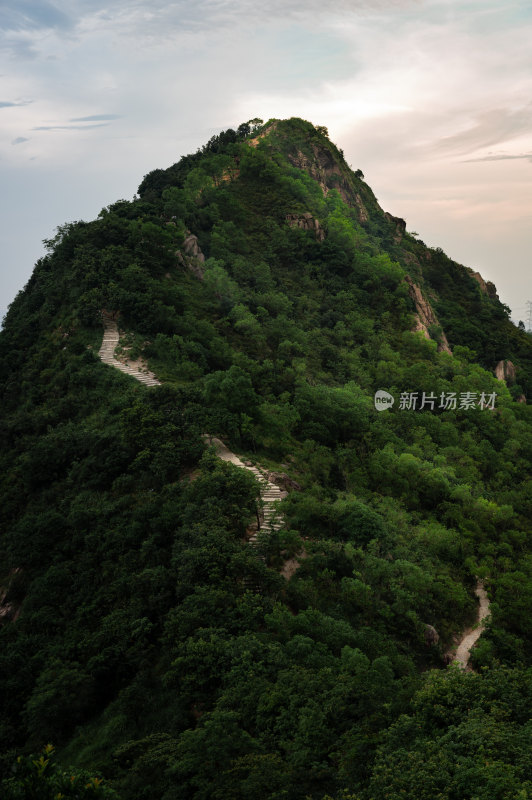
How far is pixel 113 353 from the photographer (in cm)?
3784

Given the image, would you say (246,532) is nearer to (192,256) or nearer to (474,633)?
(474,633)

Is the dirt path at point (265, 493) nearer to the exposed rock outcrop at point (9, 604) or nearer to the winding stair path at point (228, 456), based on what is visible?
the winding stair path at point (228, 456)

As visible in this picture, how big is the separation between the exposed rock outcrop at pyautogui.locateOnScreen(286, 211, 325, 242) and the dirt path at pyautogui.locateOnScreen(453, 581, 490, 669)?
135ft

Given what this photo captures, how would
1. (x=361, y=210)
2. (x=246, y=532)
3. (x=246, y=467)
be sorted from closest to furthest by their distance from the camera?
(x=246, y=532), (x=246, y=467), (x=361, y=210)

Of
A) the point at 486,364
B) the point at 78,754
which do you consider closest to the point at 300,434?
the point at 78,754

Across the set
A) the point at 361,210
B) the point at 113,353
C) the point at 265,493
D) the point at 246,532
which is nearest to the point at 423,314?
the point at 361,210

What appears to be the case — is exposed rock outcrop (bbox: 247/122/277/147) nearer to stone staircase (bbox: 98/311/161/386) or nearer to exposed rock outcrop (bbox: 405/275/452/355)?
exposed rock outcrop (bbox: 405/275/452/355)

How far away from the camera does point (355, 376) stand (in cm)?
4456

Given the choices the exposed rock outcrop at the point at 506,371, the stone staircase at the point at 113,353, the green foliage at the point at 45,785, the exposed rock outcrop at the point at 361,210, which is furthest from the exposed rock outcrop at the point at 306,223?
the green foliage at the point at 45,785

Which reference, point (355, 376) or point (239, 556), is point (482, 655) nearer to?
point (239, 556)

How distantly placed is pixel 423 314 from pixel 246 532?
134 ft

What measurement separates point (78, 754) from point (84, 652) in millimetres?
3526

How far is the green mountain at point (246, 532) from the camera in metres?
15.5

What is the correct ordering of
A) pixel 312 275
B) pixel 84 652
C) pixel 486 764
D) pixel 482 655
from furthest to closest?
pixel 312 275 → pixel 482 655 → pixel 84 652 → pixel 486 764
